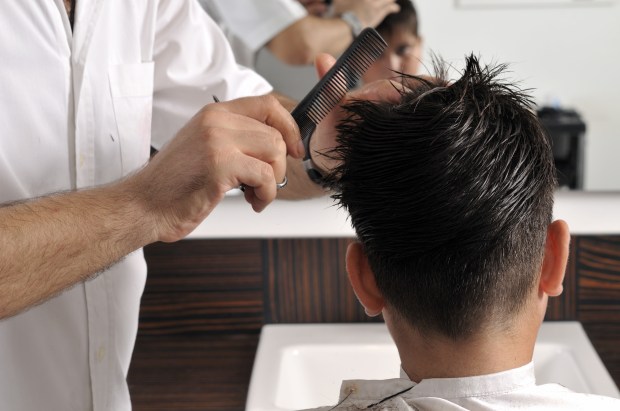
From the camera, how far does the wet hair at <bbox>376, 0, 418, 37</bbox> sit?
1937 millimetres

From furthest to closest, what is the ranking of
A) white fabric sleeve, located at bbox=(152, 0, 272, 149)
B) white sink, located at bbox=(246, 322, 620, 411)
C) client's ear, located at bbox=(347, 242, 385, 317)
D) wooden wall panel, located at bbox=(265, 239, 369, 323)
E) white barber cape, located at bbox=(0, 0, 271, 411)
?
wooden wall panel, located at bbox=(265, 239, 369, 323) → white sink, located at bbox=(246, 322, 620, 411) → white fabric sleeve, located at bbox=(152, 0, 272, 149) → white barber cape, located at bbox=(0, 0, 271, 411) → client's ear, located at bbox=(347, 242, 385, 317)

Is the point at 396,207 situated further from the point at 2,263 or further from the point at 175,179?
the point at 2,263

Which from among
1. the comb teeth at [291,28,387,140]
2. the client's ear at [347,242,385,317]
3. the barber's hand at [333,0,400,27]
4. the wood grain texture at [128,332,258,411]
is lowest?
the wood grain texture at [128,332,258,411]

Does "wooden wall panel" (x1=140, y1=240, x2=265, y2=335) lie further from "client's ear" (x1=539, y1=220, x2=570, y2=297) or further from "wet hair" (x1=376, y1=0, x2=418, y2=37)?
"client's ear" (x1=539, y1=220, x2=570, y2=297)

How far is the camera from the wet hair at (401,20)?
194 centimetres

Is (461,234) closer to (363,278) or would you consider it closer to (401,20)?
(363,278)

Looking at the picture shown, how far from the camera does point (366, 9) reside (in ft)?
6.31

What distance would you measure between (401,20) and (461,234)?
1.00 metres

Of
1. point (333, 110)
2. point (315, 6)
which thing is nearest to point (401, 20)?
point (315, 6)

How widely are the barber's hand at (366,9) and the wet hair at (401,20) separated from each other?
0.05ft

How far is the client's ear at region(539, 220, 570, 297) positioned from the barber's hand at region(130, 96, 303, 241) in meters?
0.38

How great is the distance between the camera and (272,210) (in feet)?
6.62

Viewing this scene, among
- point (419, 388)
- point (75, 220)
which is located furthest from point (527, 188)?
point (75, 220)

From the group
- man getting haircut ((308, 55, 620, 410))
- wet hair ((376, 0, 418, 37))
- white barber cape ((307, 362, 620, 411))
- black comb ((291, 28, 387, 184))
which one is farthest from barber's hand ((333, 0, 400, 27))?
white barber cape ((307, 362, 620, 411))
